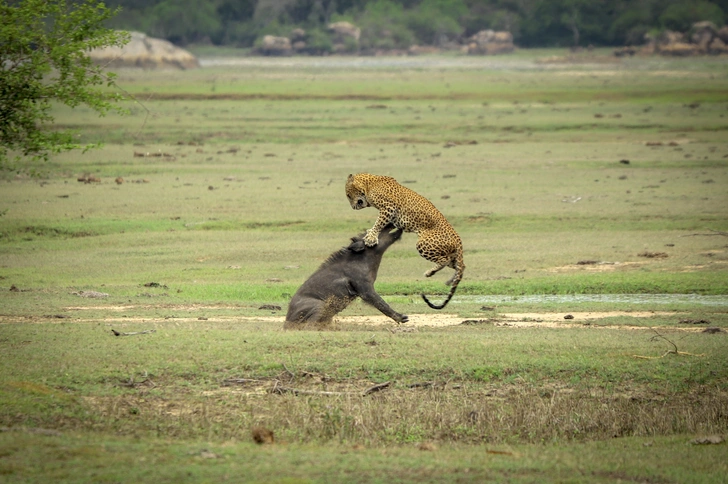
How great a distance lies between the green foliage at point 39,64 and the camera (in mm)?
12586

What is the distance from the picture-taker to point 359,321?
501 inches

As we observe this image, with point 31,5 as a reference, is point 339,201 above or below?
below

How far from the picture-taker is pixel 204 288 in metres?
14.8

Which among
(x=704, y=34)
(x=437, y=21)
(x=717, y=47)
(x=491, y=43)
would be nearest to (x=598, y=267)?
(x=717, y=47)

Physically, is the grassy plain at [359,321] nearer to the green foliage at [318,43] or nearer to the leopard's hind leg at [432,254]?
the leopard's hind leg at [432,254]

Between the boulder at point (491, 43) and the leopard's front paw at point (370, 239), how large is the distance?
8578 centimetres

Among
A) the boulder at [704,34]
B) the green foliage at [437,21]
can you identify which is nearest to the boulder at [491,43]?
the green foliage at [437,21]

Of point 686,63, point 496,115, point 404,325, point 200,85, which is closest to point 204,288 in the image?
point 404,325

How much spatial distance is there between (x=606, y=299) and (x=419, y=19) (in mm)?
88932

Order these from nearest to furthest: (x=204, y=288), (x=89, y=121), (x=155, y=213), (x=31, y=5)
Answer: (x=31, y=5) < (x=204, y=288) < (x=155, y=213) < (x=89, y=121)

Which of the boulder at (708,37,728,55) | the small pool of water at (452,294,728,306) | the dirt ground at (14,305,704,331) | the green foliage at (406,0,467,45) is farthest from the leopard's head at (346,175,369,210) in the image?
the green foliage at (406,0,467,45)

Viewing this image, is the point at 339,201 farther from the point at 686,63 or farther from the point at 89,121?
the point at 686,63

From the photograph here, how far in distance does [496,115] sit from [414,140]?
30.8 ft

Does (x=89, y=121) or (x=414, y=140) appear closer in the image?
(x=414, y=140)
